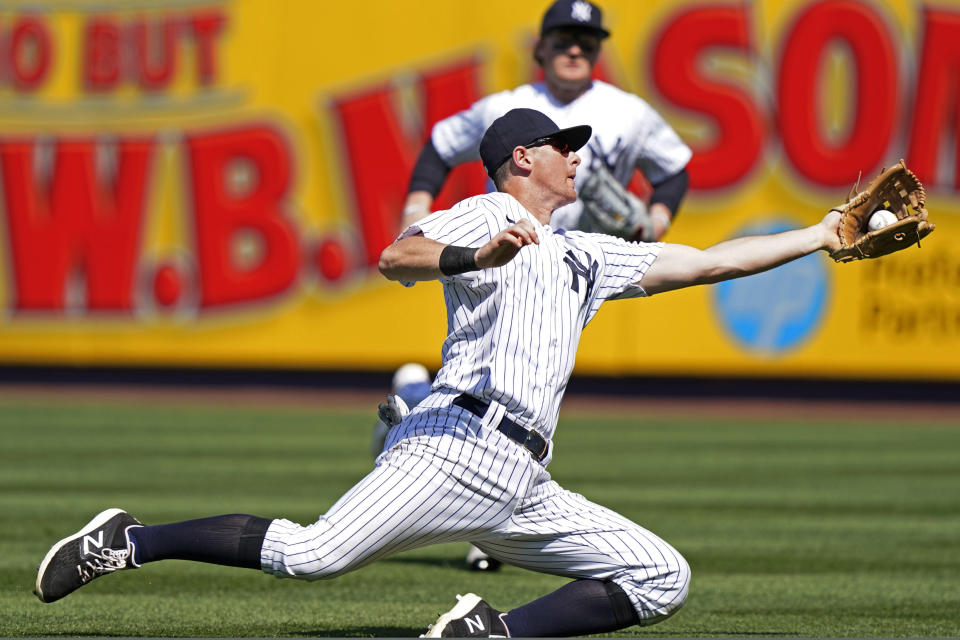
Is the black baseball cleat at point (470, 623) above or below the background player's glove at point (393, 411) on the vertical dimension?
below

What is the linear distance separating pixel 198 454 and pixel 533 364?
7456 millimetres

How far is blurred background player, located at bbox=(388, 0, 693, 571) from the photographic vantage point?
6.62m

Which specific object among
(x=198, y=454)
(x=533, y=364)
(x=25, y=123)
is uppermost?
(x=25, y=123)

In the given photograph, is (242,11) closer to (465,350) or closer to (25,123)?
(25,123)

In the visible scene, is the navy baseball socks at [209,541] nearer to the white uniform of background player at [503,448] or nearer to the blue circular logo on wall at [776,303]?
the white uniform of background player at [503,448]

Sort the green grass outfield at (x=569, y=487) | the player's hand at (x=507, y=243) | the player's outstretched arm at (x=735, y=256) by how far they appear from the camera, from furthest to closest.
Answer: the green grass outfield at (x=569, y=487)
the player's outstretched arm at (x=735, y=256)
the player's hand at (x=507, y=243)

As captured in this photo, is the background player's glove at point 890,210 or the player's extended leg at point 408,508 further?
the background player's glove at point 890,210

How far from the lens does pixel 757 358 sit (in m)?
16.9

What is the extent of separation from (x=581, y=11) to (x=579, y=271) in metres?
2.39

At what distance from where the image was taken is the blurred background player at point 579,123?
662 cm

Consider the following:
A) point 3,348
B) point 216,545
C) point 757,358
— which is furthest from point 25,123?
point 216,545

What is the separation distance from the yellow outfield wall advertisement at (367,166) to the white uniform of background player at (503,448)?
12.1 meters

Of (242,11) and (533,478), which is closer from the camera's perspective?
(533,478)

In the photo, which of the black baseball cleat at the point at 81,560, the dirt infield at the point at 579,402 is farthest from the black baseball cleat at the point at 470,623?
the dirt infield at the point at 579,402
